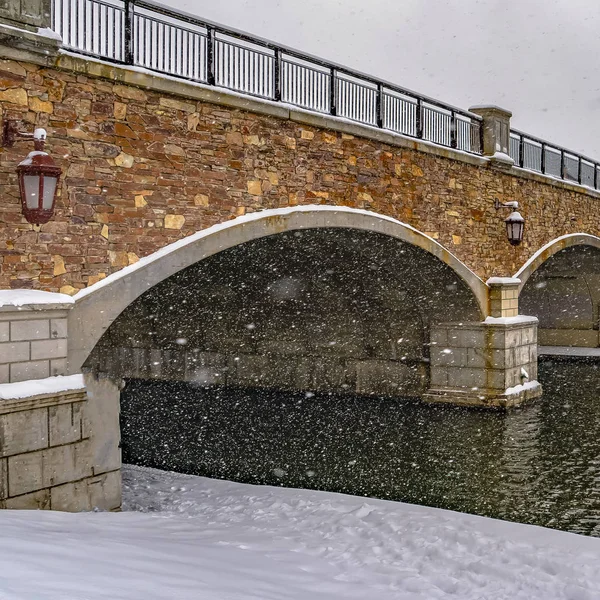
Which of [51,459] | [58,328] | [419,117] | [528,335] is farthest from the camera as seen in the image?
[528,335]

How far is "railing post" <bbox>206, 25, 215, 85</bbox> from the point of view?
8.71 metres

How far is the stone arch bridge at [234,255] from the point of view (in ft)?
22.6

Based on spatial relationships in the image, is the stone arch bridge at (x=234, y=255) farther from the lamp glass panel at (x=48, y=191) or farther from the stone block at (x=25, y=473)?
the lamp glass panel at (x=48, y=191)

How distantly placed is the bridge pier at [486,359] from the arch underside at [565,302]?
10.4 metres

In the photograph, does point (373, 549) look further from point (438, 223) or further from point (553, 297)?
point (553, 297)

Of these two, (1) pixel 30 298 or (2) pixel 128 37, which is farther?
(2) pixel 128 37

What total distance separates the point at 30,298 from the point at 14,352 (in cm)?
47

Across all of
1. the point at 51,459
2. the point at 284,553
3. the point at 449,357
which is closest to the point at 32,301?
the point at 51,459

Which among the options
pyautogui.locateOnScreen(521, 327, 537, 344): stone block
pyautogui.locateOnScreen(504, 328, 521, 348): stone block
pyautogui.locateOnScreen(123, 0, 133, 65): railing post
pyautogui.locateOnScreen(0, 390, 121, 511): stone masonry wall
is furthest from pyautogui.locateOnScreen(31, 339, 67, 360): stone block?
pyautogui.locateOnScreen(521, 327, 537, 344): stone block

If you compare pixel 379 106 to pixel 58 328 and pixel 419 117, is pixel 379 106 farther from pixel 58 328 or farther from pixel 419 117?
pixel 58 328

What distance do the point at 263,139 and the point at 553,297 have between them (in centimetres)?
1894

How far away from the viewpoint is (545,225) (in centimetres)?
1705

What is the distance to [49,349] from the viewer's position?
22.9ft

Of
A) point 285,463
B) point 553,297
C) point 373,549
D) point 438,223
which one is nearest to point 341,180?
point 438,223
